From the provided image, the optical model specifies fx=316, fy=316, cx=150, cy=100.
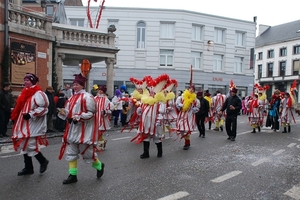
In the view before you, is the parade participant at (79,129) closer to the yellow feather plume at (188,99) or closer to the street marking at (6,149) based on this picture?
the street marking at (6,149)

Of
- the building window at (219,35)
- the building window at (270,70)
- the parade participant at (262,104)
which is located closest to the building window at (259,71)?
the building window at (270,70)

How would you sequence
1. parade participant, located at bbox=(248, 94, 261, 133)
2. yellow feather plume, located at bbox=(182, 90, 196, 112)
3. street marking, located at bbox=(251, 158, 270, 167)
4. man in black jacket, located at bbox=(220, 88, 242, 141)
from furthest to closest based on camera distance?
parade participant, located at bbox=(248, 94, 261, 133) → man in black jacket, located at bbox=(220, 88, 242, 141) → yellow feather plume, located at bbox=(182, 90, 196, 112) → street marking, located at bbox=(251, 158, 270, 167)

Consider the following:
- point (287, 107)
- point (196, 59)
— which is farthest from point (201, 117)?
point (196, 59)

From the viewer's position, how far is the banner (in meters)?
13.0

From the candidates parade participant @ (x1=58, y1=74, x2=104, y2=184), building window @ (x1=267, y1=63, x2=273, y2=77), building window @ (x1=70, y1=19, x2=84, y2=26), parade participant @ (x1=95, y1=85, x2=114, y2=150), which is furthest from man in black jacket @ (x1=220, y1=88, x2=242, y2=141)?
building window @ (x1=267, y1=63, x2=273, y2=77)

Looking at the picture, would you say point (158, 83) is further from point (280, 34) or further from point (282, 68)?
point (280, 34)

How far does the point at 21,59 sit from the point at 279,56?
45.5 metres

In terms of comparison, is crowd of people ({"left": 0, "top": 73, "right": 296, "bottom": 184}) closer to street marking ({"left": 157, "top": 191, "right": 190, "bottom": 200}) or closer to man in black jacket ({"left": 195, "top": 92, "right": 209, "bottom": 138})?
man in black jacket ({"left": 195, "top": 92, "right": 209, "bottom": 138})

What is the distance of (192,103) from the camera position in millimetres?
9672

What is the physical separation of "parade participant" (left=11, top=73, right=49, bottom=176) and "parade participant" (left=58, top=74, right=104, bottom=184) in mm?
612

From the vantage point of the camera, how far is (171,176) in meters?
5.98

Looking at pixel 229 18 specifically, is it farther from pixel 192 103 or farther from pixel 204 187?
pixel 204 187

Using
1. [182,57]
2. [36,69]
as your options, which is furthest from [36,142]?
[182,57]

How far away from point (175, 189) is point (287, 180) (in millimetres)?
2282
